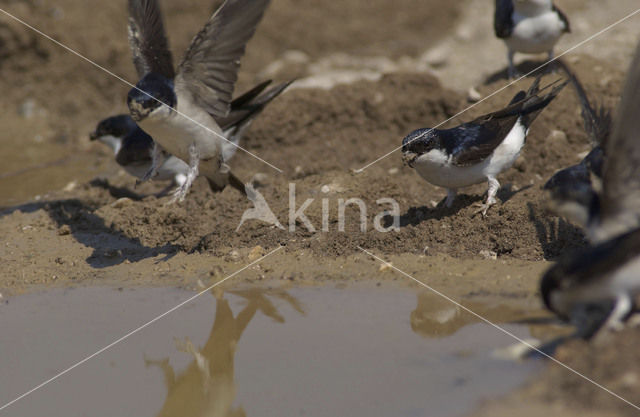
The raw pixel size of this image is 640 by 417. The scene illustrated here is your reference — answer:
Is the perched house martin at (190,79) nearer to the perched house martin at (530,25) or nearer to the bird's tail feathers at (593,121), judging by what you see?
the bird's tail feathers at (593,121)

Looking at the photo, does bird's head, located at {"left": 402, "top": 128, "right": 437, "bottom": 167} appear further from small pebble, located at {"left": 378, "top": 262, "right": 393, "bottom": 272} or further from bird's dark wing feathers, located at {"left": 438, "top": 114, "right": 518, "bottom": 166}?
small pebble, located at {"left": 378, "top": 262, "right": 393, "bottom": 272}

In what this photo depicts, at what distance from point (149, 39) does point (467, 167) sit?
2.57 m

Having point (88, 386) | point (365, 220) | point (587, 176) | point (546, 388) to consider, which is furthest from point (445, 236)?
point (88, 386)

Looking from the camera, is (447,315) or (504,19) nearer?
(447,315)

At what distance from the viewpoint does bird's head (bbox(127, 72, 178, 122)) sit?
5191 millimetres

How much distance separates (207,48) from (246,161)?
2.36 metres

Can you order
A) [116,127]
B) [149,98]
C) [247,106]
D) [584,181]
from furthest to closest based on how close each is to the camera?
[116,127] < [247,106] < [149,98] < [584,181]

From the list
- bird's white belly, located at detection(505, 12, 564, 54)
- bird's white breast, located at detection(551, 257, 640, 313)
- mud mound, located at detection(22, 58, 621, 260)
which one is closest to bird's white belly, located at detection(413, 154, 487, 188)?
mud mound, located at detection(22, 58, 621, 260)

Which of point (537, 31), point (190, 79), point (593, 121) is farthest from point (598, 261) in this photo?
point (537, 31)

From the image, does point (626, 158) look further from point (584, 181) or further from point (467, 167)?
point (467, 167)

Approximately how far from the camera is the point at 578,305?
3264 millimetres

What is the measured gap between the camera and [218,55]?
5.50 m

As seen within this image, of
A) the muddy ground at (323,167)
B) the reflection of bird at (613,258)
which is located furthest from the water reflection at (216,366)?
the reflection of bird at (613,258)

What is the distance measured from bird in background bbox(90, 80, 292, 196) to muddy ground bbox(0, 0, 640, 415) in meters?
0.31
